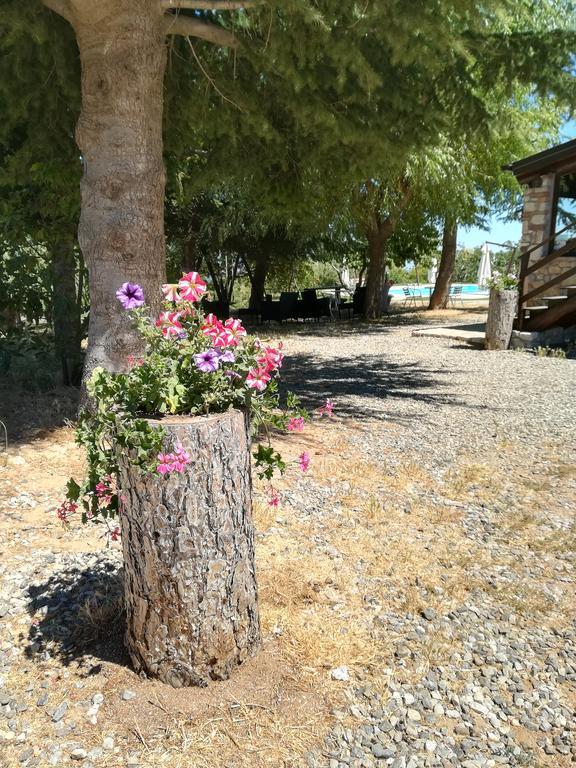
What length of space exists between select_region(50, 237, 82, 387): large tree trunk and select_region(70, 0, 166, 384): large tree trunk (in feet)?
5.53

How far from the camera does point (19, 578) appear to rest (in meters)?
2.92

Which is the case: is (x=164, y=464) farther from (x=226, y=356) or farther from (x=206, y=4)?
(x=206, y=4)

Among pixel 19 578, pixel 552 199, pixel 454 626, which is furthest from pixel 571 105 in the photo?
pixel 552 199

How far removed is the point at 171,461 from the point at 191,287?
0.71 metres

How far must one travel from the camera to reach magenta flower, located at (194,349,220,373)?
2.05 metres

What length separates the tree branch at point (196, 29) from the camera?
5049mm

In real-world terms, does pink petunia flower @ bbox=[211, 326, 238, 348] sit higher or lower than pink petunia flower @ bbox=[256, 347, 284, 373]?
higher

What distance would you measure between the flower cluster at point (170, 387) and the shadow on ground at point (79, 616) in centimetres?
57

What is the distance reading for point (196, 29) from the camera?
5.15m

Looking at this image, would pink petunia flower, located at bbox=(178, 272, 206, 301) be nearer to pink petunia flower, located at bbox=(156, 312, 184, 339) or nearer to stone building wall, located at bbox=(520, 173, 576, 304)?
pink petunia flower, located at bbox=(156, 312, 184, 339)

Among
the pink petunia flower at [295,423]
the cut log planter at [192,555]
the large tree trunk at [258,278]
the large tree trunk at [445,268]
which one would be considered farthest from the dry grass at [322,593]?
the large tree trunk at [445,268]

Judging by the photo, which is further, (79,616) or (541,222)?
(541,222)

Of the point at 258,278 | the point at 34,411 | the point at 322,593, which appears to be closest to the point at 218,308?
the point at 258,278

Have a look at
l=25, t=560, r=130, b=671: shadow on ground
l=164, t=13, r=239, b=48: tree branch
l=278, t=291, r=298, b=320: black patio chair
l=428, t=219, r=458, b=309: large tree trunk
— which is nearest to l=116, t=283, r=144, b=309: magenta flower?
l=25, t=560, r=130, b=671: shadow on ground
